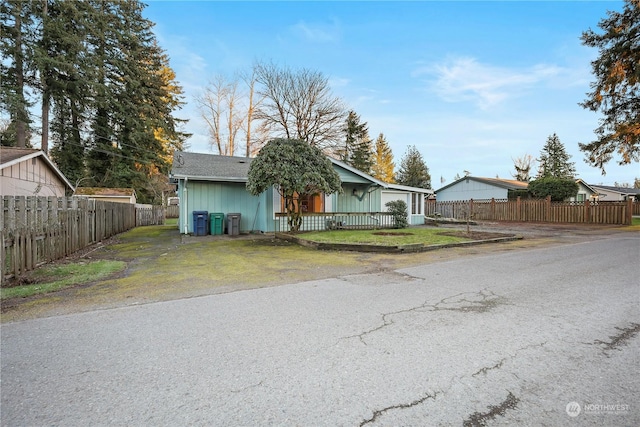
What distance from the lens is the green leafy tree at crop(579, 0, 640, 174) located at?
1788cm

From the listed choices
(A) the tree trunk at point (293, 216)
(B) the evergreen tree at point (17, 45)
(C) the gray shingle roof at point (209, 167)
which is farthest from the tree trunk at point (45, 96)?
(A) the tree trunk at point (293, 216)

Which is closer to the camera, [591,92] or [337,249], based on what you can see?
[337,249]

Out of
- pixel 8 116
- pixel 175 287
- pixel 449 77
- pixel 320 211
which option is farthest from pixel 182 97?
pixel 175 287

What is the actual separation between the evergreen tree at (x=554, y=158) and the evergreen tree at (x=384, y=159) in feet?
79.5

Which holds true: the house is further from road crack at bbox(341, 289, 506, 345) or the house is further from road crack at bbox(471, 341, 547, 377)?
road crack at bbox(471, 341, 547, 377)

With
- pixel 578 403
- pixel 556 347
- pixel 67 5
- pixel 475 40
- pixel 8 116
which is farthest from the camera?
pixel 67 5

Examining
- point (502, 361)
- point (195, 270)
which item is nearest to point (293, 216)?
point (195, 270)

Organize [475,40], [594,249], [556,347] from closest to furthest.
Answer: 1. [556,347]
2. [594,249]
3. [475,40]

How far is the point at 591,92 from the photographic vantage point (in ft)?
65.9

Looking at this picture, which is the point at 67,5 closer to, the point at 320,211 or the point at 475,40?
the point at 320,211

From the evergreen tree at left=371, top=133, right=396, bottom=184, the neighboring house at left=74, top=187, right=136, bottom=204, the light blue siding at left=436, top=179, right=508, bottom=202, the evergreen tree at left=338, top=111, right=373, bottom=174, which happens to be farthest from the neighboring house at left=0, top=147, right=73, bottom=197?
the evergreen tree at left=371, top=133, right=396, bottom=184

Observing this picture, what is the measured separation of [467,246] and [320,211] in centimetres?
779

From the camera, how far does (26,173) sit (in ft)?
43.4

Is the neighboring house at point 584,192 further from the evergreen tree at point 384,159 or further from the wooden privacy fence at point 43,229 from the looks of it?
the wooden privacy fence at point 43,229
